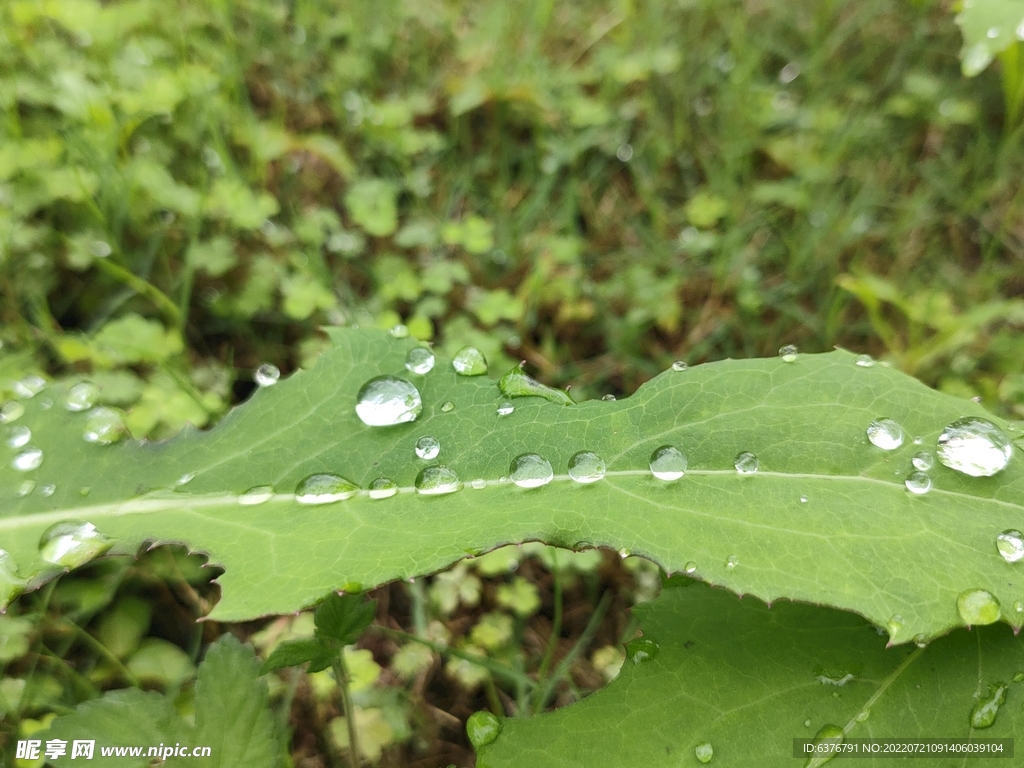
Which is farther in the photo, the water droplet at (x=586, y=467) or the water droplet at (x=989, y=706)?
the water droplet at (x=586, y=467)

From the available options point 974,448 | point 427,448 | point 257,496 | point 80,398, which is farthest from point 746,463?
point 80,398

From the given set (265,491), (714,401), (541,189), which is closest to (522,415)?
(714,401)

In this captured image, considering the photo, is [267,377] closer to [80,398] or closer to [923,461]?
[80,398]

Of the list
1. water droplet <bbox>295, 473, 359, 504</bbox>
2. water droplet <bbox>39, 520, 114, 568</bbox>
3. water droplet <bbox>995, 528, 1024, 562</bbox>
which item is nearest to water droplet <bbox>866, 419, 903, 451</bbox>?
water droplet <bbox>995, 528, 1024, 562</bbox>

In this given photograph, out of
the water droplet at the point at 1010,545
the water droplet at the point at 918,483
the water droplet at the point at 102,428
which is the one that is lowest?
the water droplet at the point at 1010,545

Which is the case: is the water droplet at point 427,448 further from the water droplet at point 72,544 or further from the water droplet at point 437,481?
the water droplet at point 72,544

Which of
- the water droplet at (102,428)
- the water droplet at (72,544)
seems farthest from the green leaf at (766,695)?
the water droplet at (102,428)

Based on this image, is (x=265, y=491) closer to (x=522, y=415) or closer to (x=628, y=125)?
(x=522, y=415)
